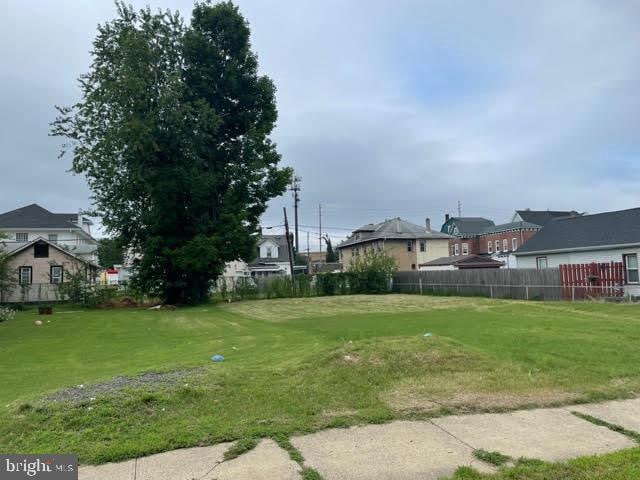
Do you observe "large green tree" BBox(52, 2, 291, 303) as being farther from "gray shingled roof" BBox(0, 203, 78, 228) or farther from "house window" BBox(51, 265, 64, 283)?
"gray shingled roof" BBox(0, 203, 78, 228)

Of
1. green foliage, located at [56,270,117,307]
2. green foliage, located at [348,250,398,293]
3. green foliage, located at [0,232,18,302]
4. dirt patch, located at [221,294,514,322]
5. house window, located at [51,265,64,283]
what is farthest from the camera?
green foliage, located at [348,250,398,293]

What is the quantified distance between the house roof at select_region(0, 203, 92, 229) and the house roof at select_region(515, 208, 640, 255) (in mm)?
48039

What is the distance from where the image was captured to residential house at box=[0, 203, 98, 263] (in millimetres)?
51688

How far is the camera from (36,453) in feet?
13.7

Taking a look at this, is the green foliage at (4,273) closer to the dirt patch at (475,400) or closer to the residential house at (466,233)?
the dirt patch at (475,400)

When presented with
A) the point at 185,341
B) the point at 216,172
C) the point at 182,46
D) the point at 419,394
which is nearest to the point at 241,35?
the point at 182,46

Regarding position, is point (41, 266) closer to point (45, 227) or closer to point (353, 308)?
point (45, 227)

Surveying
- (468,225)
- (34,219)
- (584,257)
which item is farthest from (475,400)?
(468,225)

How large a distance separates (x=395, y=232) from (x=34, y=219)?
40.1 meters

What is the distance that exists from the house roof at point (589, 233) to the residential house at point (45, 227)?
42.4m

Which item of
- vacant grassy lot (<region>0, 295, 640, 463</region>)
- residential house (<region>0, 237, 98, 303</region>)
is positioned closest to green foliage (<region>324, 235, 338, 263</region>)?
residential house (<region>0, 237, 98, 303</region>)

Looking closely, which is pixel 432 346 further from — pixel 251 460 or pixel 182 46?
pixel 182 46

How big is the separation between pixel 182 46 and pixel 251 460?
31532 mm

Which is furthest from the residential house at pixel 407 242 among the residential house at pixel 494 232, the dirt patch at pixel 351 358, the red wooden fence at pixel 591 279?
the dirt patch at pixel 351 358
